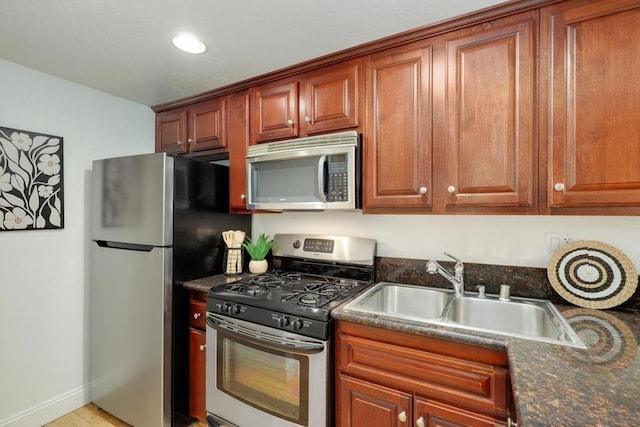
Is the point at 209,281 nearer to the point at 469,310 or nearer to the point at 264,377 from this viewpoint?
the point at 264,377

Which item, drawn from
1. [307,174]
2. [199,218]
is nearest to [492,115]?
[307,174]

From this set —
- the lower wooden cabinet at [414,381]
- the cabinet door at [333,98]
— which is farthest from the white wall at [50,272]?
the lower wooden cabinet at [414,381]

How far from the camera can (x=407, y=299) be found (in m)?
1.77

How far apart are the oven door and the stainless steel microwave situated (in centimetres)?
72

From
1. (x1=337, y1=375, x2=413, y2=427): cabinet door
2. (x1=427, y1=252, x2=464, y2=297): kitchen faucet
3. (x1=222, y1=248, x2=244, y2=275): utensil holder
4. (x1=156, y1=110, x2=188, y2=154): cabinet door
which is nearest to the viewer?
(x1=337, y1=375, x2=413, y2=427): cabinet door

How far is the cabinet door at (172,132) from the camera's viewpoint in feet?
7.69

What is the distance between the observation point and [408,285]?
5.93 ft

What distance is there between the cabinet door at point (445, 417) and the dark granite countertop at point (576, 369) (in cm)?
29

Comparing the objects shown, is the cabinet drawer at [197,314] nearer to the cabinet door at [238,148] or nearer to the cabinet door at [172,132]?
the cabinet door at [238,148]

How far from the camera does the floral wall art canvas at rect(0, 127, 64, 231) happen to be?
1802 millimetres

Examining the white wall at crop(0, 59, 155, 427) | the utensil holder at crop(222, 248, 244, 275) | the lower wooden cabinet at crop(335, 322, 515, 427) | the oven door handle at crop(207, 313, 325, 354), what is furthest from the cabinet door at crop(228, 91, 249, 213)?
the lower wooden cabinet at crop(335, 322, 515, 427)

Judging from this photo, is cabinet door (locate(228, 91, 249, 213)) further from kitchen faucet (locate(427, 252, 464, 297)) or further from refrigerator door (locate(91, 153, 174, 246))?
kitchen faucet (locate(427, 252, 464, 297))

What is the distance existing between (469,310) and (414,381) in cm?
56

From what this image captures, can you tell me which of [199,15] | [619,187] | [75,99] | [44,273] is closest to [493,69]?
[619,187]
